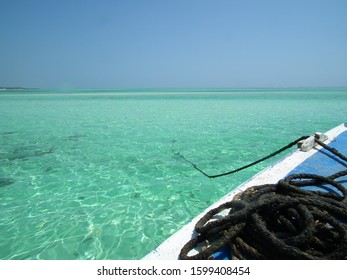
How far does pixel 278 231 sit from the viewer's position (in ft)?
7.11

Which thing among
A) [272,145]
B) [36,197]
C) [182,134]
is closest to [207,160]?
[272,145]

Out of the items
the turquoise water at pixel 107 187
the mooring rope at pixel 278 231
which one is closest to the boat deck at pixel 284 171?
the mooring rope at pixel 278 231

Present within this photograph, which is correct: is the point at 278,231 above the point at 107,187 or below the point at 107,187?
above

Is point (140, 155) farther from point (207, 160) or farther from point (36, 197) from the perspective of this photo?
point (36, 197)

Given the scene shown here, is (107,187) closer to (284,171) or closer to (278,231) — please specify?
(284,171)

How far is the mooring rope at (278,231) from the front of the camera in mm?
1859

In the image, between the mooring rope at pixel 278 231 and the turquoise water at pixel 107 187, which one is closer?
the mooring rope at pixel 278 231

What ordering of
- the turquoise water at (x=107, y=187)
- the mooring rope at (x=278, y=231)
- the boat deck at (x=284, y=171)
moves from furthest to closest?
the turquoise water at (x=107, y=187) → the boat deck at (x=284, y=171) → the mooring rope at (x=278, y=231)

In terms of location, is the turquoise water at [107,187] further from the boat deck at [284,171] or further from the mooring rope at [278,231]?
the mooring rope at [278,231]

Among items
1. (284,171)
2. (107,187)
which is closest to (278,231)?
(284,171)

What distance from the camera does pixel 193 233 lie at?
2.37 metres

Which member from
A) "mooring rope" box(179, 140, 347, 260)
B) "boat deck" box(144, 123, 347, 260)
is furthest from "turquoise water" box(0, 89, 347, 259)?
"mooring rope" box(179, 140, 347, 260)

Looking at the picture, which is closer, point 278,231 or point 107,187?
point 278,231

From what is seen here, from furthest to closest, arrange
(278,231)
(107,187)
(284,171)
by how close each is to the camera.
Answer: (107,187), (284,171), (278,231)
